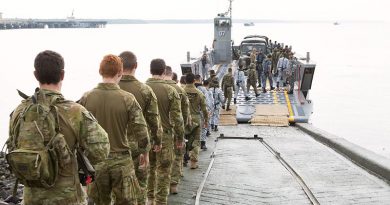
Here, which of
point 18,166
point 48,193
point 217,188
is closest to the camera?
point 18,166

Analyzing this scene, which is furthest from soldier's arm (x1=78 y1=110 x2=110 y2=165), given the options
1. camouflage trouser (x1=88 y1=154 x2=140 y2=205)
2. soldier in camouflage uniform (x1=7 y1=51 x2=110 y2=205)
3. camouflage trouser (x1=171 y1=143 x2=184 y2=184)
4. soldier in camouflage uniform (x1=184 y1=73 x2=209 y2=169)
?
soldier in camouflage uniform (x1=184 y1=73 x2=209 y2=169)

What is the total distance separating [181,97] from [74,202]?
3306 mm

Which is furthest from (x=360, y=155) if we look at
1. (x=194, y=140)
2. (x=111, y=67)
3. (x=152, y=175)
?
(x=111, y=67)

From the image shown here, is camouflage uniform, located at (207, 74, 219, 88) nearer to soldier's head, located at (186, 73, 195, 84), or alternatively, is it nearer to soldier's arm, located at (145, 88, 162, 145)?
soldier's head, located at (186, 73, 195, 84)

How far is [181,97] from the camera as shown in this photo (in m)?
6.21

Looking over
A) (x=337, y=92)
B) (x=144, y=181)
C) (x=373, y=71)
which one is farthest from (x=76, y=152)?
(x=373, y=71)

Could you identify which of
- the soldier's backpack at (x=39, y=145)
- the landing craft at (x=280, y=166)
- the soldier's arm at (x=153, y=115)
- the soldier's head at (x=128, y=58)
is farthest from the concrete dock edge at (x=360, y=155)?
the soldier's backpack at (x=39, y=145)

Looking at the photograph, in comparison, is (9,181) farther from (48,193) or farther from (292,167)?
(48,193)

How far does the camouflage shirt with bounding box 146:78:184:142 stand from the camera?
18.4 ft

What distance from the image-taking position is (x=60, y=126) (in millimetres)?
3002

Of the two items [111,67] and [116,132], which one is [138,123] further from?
[111,67]

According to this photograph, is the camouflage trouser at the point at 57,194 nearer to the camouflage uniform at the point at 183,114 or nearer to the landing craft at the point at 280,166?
the camouflage uniform at the point at 183,114

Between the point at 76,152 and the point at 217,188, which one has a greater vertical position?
the point at 76,152

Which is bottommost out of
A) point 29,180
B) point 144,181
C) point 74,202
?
point 144,181
